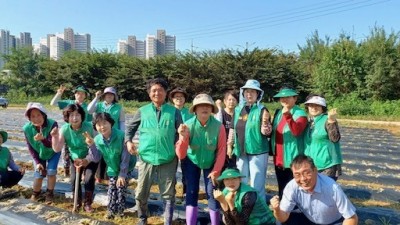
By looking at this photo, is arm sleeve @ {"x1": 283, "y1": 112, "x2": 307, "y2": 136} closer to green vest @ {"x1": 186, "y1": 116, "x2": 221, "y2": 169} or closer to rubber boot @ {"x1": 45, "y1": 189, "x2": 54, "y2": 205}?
green vest @ {"x1": 186, "y1": 116, "x2": 221, "y2": 169}

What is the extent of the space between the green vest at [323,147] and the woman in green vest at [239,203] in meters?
0.97

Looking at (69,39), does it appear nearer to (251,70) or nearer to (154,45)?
(154,45)

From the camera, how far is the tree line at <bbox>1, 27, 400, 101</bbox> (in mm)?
22469

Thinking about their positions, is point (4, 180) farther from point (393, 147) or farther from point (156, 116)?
point (393, 147)

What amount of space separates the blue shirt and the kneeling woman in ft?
7.45

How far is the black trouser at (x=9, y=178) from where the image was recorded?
473 cm

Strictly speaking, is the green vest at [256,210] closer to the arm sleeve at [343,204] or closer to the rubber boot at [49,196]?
the arm sleeve at [343,204]

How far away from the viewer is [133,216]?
403 centimetres

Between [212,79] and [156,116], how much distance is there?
22.7m

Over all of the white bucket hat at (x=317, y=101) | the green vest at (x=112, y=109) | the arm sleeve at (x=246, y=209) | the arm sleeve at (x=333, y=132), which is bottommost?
the arm sleeve at (x=246, y=209)

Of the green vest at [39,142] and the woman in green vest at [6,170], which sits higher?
the green vest at [39,142]

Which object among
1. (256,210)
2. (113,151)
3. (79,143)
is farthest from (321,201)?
(79,143)

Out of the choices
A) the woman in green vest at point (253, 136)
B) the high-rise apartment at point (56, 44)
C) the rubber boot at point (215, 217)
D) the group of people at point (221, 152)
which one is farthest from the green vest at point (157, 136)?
the high-rise apartment at point (56, 44)

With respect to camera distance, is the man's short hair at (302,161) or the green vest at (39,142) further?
the green vest at (39,142)
